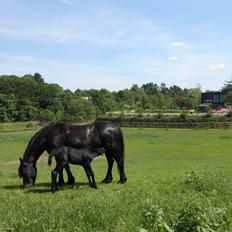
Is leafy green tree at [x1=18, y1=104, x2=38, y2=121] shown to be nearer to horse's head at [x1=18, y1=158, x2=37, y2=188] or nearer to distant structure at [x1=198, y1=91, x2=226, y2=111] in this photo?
distant structure at [x1=198, y1=91, x2=226, y2=111]

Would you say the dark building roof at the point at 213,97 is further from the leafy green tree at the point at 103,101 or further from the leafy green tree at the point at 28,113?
the leafy green tree at the point at 28,113

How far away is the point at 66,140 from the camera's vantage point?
10688 mm

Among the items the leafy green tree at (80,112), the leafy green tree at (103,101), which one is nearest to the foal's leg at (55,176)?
the leafy green tree at (80,112)

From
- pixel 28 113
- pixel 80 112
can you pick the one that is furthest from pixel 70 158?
pixel 28 113

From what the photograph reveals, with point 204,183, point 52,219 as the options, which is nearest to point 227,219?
point 52,219

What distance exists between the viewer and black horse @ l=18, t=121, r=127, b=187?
10695 mm

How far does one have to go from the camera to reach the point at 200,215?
A: 4867 millimetres

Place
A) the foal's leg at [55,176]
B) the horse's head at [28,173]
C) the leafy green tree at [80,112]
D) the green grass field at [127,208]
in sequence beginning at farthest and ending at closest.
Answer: the leafy green tree at [80,112], the horse's head at [28,173], the foal's leg at [55,176], the green grass field at [127,208]

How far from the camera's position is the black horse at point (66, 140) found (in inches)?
421

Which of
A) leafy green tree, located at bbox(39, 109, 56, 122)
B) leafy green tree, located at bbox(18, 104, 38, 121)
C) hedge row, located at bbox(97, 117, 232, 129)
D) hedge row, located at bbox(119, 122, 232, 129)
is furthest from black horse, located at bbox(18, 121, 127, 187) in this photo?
leafy green tree, located at bbox(18, 104, 38, 121)

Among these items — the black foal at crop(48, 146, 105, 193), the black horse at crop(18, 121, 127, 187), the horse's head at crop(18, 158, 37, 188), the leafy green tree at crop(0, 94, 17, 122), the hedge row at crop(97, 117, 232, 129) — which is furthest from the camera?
the leafy green tree at crop(0, 94, 17, 122)

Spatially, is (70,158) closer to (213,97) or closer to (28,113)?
(28,113)

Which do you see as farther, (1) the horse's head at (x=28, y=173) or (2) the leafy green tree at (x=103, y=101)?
(2) the leafy green tree at (x=103, y=101)

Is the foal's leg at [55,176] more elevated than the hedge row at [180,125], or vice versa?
the foal's leg at [55,176]
